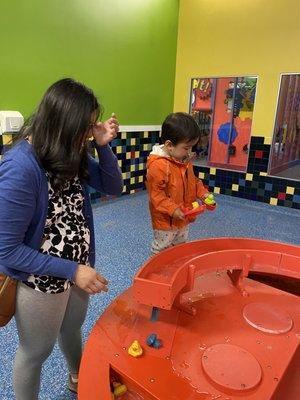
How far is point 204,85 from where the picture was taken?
12.1 ft

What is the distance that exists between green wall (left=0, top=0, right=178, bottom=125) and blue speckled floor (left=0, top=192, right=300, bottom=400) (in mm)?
1012

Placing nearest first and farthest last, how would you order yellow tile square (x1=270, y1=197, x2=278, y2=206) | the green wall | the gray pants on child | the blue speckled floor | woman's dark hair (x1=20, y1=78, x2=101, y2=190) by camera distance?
woman's dark hair (x1=20, y1=78, x2=101, y2=190), the blue speckled floor, the gray pants on child, the green wall, yellow tile square (x1=270, y1=197, x2=278, y2=206)

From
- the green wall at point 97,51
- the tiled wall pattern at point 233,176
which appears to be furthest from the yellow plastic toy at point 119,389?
the tiled wall pattern at point 233,176

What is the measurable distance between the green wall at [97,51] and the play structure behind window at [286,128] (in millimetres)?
1235

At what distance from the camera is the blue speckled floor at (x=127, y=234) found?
1271 mm

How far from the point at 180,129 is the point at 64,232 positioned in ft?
2.68

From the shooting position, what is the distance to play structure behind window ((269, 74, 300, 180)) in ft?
10.9

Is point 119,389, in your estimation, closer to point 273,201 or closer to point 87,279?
point 87,279

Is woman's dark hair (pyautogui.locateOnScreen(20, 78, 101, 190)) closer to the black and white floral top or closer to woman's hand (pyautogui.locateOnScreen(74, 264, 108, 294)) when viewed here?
the black and white floral top

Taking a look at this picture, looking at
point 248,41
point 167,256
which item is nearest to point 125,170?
point 248,41

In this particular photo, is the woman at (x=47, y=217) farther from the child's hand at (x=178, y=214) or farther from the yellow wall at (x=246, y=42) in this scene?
the yellow wall at (x=246, y=42)

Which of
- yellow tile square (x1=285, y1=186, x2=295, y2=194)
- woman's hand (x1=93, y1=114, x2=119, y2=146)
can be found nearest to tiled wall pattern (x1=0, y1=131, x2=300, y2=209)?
yellow tile square (x1=285, y1=186, x2=295, y2=194)

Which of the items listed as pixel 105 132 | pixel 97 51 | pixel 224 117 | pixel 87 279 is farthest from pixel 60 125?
pixel 224 117

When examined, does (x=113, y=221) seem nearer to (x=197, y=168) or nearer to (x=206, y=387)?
(x=197, y=168)
